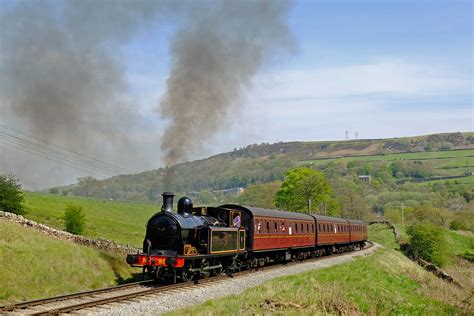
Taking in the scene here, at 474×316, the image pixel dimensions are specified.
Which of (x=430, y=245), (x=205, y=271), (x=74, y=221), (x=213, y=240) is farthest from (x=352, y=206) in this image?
(x=213, y=240)

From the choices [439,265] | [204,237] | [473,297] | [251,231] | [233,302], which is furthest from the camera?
[439,265]

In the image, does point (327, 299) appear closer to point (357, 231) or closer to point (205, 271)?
point (205, 271)

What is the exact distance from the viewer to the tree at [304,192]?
64625mm

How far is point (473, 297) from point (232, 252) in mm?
10257

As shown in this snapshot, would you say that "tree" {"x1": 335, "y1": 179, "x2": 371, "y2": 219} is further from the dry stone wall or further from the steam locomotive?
the dry stone wall

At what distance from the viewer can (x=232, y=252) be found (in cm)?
2117

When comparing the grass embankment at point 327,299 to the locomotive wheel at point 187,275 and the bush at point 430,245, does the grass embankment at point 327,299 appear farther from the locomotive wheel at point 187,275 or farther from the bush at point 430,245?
the bush at point 430,245

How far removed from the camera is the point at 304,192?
214 feet

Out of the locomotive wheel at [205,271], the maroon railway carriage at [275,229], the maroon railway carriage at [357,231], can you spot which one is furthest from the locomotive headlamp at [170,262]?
the maroon railway carriage at [357,231]

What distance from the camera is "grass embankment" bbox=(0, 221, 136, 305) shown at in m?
15.6

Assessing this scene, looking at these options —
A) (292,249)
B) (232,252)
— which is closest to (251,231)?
(232,252)

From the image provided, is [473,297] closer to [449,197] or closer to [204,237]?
[204,237]

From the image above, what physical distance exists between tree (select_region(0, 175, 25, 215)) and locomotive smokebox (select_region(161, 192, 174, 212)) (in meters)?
11.3

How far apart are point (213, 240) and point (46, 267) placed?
6126mm
